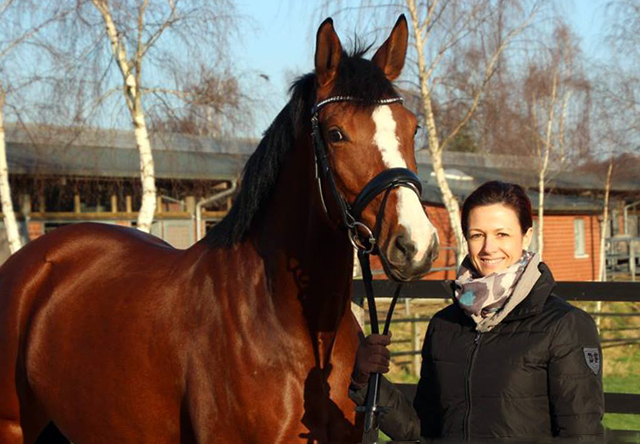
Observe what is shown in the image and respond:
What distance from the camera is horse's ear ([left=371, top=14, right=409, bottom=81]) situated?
10.1 ft

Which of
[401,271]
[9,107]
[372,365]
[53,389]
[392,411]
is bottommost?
[53,389]

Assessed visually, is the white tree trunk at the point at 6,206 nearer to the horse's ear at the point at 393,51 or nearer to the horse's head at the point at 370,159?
the horse's ear at the point at 393,51

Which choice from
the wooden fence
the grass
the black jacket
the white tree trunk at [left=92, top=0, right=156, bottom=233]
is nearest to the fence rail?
the wooden fence

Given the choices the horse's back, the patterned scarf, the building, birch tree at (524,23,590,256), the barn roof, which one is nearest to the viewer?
the patterned scarf

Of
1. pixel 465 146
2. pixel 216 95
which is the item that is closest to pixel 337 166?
pixel 216 95

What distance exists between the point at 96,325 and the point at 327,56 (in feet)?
5.21

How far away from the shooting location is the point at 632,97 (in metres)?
19.8

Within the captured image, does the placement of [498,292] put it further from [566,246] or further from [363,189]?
[566,246]

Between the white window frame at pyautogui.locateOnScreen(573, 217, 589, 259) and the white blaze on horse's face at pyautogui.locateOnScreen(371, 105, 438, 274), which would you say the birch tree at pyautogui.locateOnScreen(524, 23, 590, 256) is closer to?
the white window frame at pyautogui.locateOnScreen(573, 217, 589, 259)

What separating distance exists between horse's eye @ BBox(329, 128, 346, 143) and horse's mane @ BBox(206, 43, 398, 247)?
5.2 inches

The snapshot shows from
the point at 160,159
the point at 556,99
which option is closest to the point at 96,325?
the point at 160,159

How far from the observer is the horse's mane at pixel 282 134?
276 centimetres

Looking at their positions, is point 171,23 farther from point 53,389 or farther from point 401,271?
point 401,271

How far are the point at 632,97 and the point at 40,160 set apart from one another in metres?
13.6
